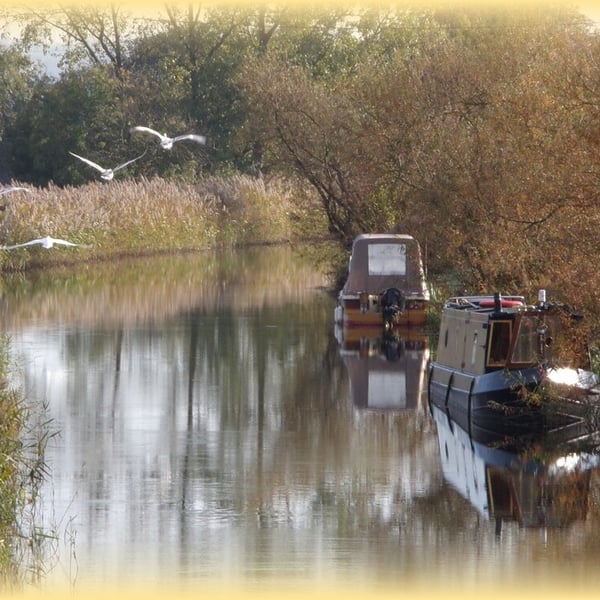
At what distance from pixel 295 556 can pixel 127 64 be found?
5977cm

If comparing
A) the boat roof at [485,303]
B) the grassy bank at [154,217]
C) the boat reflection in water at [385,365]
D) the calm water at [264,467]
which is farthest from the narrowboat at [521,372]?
the grassy bank at [154,217]

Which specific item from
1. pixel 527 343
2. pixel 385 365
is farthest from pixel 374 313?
pixel 527 343

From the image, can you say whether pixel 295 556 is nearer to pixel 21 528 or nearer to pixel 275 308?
pixel 21 528

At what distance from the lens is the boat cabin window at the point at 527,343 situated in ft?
65.3

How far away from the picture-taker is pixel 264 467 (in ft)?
59.7

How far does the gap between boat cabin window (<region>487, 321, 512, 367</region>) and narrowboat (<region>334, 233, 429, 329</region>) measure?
1053cm

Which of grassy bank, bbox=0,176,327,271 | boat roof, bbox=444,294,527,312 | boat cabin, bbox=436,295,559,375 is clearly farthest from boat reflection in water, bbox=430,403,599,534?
grassy bank, bbox=0,176,327,271

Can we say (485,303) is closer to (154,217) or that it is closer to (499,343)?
(499,343)

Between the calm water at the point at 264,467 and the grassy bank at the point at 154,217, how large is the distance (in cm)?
1335

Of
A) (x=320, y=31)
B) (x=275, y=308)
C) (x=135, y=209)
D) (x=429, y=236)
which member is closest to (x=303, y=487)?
(x=429, y=236)

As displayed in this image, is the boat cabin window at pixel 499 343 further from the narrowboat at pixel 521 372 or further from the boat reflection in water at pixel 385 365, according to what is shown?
the boat reflection in water at pixel 385 365

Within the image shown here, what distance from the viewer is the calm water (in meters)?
14.2

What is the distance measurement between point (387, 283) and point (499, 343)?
11.5 meters

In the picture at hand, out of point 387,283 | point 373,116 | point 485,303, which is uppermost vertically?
point 373,116
